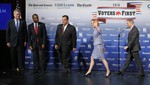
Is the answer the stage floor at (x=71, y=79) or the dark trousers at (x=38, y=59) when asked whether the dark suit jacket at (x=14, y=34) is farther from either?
the stage floor at (x=71, y=79)

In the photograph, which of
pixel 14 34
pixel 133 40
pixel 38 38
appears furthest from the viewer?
pixel 38 38

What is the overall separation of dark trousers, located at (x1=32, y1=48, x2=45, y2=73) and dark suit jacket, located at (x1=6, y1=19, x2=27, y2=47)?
1.59 ft

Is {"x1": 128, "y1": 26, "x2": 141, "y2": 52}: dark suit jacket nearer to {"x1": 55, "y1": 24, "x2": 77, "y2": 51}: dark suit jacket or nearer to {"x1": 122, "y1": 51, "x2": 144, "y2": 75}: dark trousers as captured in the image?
{"x1": 122, "y1": 51, "x2": 144, "y2": 75}: dark trousers

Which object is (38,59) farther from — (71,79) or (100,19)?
(100,19)

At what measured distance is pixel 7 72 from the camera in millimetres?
9727

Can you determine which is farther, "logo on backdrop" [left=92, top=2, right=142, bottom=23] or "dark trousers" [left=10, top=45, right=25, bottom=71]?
"logo on backdrop" [left=92, top=2, right=142, bottom=23]

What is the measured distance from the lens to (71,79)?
8641 millimetres

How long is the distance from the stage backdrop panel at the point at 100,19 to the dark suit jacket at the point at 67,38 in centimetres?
50

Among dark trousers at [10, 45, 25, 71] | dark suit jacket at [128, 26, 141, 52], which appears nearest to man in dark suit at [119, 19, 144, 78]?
dark suit jacket at [128, 26, 141, 52]

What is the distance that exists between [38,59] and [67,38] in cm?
101

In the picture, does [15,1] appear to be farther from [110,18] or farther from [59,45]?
[110,18]

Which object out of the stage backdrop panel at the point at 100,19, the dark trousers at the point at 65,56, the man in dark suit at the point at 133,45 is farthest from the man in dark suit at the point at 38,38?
the man in dark suit at the point at 133,45

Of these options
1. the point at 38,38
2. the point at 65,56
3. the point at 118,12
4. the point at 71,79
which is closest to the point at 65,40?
the point at 65,56

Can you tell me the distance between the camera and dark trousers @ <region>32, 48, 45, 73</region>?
30.9 ft
